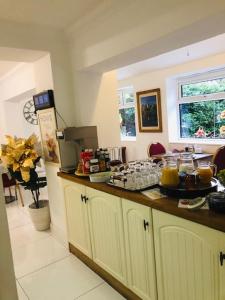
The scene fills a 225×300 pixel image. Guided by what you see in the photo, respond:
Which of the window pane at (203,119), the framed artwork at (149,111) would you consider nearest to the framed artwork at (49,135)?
the framed artwork at (149,111)

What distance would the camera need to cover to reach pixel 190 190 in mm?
1545

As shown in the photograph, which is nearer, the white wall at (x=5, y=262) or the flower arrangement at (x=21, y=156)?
the white wall at (x=5, y=262)

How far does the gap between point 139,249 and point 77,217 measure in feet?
2.99

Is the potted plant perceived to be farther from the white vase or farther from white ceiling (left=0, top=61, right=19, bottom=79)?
white ceiling (left=0, top=61, right=19, bottom=79)

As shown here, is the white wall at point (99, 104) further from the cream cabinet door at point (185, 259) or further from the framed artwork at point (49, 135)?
the cream cabinet door at point (185, 259)

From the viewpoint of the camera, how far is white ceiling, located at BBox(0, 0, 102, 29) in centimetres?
200

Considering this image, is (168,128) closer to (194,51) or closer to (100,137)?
(194,51)

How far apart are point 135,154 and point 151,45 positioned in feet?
13.1

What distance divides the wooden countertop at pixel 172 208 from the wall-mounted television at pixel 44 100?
1.07 meters

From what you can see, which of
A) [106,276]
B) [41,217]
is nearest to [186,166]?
[106,276]

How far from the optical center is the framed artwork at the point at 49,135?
270 cm

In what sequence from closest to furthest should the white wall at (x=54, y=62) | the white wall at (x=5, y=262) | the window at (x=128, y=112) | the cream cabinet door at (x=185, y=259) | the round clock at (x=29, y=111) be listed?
the white wall at (x=5, y=262) → the cream cabinet door at (x=185, y=259) → the white wall at (x=54, y=62) → the round clock at (x=29, y=111) → the window at (x=128, y=112)

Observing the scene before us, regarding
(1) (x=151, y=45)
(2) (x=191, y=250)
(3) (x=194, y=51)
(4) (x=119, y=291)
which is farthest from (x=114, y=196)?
(3) (x=194, y=51)

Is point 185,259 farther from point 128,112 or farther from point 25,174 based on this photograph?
point 128,112
